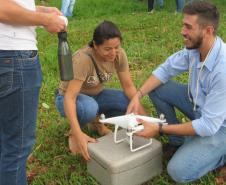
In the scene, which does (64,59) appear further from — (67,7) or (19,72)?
(67,7)

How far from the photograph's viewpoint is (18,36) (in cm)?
190

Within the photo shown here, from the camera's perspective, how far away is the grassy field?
301 cm

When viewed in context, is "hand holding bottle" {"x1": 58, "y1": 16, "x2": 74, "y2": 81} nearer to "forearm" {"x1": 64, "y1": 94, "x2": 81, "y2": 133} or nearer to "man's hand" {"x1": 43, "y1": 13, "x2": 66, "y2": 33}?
"man's hand" {"x1": 43, "y1": 13, "x2": 66, "y2": 33}

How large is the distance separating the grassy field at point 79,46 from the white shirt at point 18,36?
50.0 inches

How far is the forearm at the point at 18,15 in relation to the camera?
70.3 inches

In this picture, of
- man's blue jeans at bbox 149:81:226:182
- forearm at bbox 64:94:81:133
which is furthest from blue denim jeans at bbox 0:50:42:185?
man's blue jeans at bbox 149:81:226:182

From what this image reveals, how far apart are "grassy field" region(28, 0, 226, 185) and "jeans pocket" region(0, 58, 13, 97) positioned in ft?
3.92

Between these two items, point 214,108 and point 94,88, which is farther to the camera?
point 94,88

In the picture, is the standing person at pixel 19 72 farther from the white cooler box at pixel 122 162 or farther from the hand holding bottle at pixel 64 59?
the white cooler box at pixel 122 162

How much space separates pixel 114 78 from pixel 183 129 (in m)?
2.13

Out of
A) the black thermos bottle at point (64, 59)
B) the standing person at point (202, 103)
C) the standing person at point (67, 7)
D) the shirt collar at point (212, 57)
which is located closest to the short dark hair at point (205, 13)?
the standing person at point (202, 103)

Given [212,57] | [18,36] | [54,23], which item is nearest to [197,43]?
[212,57]

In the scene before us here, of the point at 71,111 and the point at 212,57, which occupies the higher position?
the point at 212,57

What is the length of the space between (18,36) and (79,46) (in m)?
4.33
